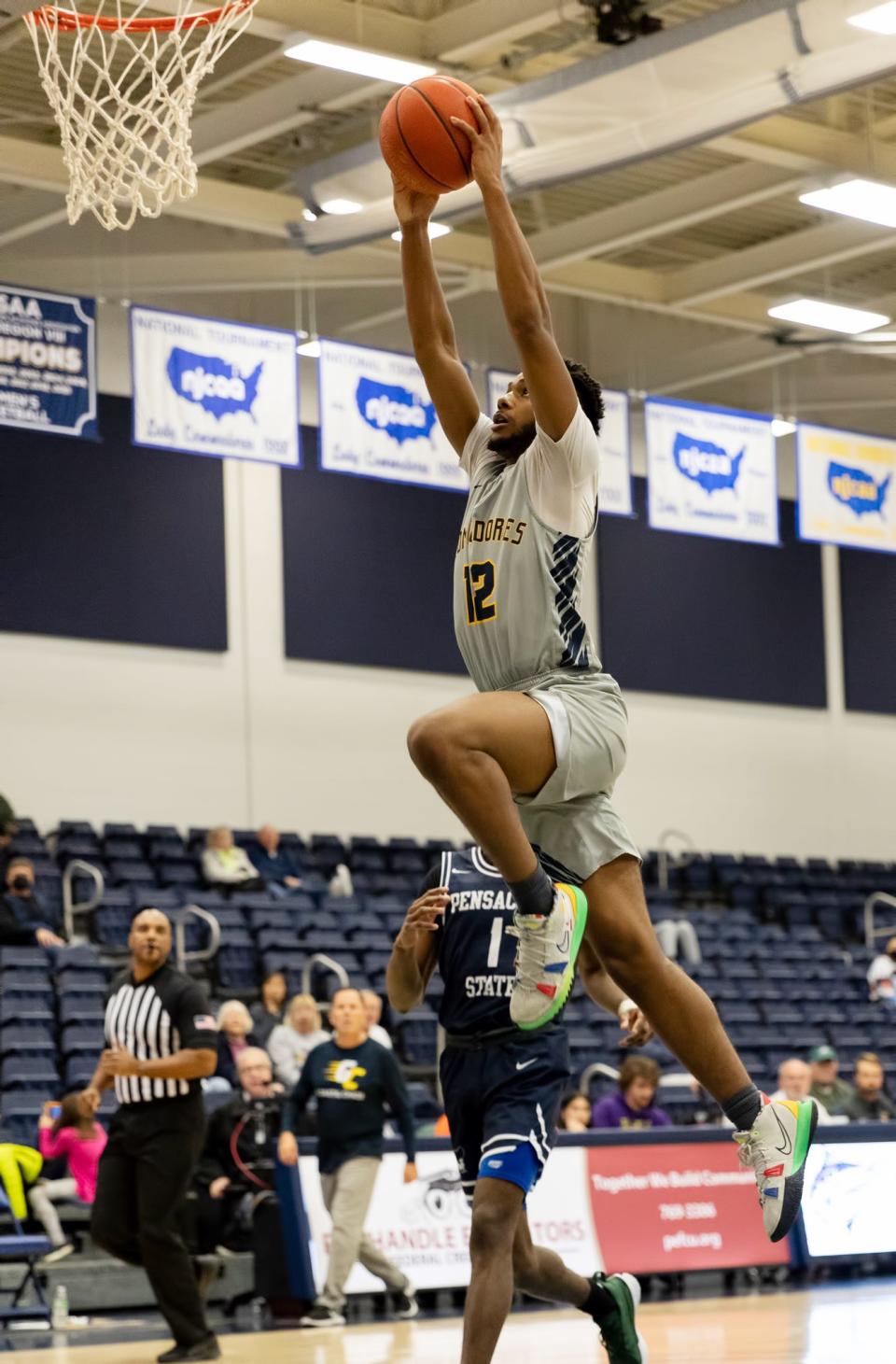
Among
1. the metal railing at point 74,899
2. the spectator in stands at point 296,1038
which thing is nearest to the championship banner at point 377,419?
the metal railing at point 74,899

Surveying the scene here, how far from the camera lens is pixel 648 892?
2138 centimetres

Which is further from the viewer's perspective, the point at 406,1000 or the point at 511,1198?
the point at 406,1000

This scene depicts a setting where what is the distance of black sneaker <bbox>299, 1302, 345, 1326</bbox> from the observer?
35.6 ft

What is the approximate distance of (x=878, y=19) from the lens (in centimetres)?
1323

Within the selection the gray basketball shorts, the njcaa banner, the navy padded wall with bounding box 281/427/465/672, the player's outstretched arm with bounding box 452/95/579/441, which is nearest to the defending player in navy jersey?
the gray basketball shorts

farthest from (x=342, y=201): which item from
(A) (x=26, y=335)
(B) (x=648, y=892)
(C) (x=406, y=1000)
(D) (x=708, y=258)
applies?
(C) (x=406, y=1000)

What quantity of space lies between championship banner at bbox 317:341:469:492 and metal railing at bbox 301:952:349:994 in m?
3.78

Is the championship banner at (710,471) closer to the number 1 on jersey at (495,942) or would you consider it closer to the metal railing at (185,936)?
the metal railing at (185,936)

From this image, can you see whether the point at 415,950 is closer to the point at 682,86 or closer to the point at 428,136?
the point at 428,136

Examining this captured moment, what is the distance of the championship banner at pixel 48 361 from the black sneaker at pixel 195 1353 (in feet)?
24.6

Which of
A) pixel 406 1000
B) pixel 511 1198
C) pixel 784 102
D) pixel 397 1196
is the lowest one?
pixel 397 1196

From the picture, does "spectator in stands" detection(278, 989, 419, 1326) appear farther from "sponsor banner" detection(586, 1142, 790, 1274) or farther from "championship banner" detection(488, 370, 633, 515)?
"championship banner" detection(488, 370, 633, 515)

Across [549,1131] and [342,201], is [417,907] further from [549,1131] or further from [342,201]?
[342,201]

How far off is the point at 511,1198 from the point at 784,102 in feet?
32.5
